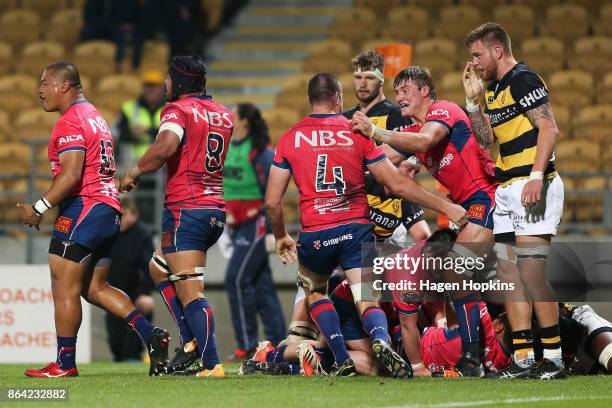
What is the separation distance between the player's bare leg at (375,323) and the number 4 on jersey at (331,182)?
546 millimetres

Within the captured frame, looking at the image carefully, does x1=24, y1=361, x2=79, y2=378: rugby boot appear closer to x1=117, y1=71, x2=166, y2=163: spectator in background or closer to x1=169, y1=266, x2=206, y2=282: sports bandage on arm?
x1=169, y1=266, x2=206, y2=282: sports bandage on arm

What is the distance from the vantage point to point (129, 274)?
1234 centimetres

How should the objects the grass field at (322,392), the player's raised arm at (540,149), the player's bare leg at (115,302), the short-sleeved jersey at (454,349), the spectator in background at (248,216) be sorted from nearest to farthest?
the grass field at (322,392) < the player's raised arm at (540,149) < the short-sleeved jersey at (454,349) < the player's bare leg at (115,302) < the spectator in background at (248,216)

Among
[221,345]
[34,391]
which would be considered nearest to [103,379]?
[34,391]

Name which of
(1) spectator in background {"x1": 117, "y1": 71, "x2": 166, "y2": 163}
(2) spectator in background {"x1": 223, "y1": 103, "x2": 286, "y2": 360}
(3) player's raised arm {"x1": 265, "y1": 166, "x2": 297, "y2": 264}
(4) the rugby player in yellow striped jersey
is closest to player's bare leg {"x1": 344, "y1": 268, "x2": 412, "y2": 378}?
(3) player's raised arm {"x1": 265, "y1": 166, "x2": 297, "y2": 264}

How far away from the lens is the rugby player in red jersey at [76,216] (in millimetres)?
8117

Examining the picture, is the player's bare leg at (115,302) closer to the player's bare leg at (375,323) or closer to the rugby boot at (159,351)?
the rugby boot at (159,351)

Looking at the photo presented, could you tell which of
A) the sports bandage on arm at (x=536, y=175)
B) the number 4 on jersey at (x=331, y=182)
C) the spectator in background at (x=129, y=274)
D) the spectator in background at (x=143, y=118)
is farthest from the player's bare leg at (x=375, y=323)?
the spectator in background at (x=143, y=118)

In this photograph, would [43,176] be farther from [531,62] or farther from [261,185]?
[531,62]

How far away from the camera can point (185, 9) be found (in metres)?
18.2

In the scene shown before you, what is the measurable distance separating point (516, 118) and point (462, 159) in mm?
693

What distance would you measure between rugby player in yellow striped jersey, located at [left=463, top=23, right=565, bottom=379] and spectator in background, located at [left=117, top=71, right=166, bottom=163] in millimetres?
6091

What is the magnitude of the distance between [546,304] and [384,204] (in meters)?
2.06

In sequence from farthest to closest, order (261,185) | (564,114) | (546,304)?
(564,114) < (261,185) < (546,304)
